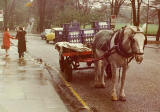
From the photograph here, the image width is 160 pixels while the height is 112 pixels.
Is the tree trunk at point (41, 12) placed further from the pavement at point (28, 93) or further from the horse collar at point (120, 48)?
the horse collar at point (120, 48)

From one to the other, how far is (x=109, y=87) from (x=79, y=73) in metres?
3.49

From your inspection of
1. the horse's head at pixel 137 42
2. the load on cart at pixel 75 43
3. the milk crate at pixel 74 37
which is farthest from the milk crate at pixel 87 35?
the horse's head at pixel 137 42

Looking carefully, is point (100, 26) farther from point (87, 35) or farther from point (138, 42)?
point (138, 42)

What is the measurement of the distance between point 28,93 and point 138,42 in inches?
134

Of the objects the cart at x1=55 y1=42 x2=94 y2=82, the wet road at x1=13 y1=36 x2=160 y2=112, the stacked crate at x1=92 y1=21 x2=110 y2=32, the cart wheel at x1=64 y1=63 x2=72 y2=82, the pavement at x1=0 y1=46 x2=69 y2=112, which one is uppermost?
the stacked crate at x1=92 y1=21 x2=110 y2=32

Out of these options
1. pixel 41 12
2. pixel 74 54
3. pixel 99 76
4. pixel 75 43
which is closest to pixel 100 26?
pixel 75 43

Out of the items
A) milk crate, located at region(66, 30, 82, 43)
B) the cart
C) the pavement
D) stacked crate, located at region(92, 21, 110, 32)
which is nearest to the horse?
the cart

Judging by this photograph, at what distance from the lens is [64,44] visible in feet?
43.0

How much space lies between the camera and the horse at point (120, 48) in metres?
8.95

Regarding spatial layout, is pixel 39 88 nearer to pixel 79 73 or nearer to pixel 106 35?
pixel 106 35

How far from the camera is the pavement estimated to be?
870 cm

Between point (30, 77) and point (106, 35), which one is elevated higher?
point (106, 35)

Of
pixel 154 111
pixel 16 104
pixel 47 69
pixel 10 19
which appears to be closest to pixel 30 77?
pixel 47 69

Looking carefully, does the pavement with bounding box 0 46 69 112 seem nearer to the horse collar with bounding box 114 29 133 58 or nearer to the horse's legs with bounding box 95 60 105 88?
the horse's legs with bounding box 95 60 105 88
